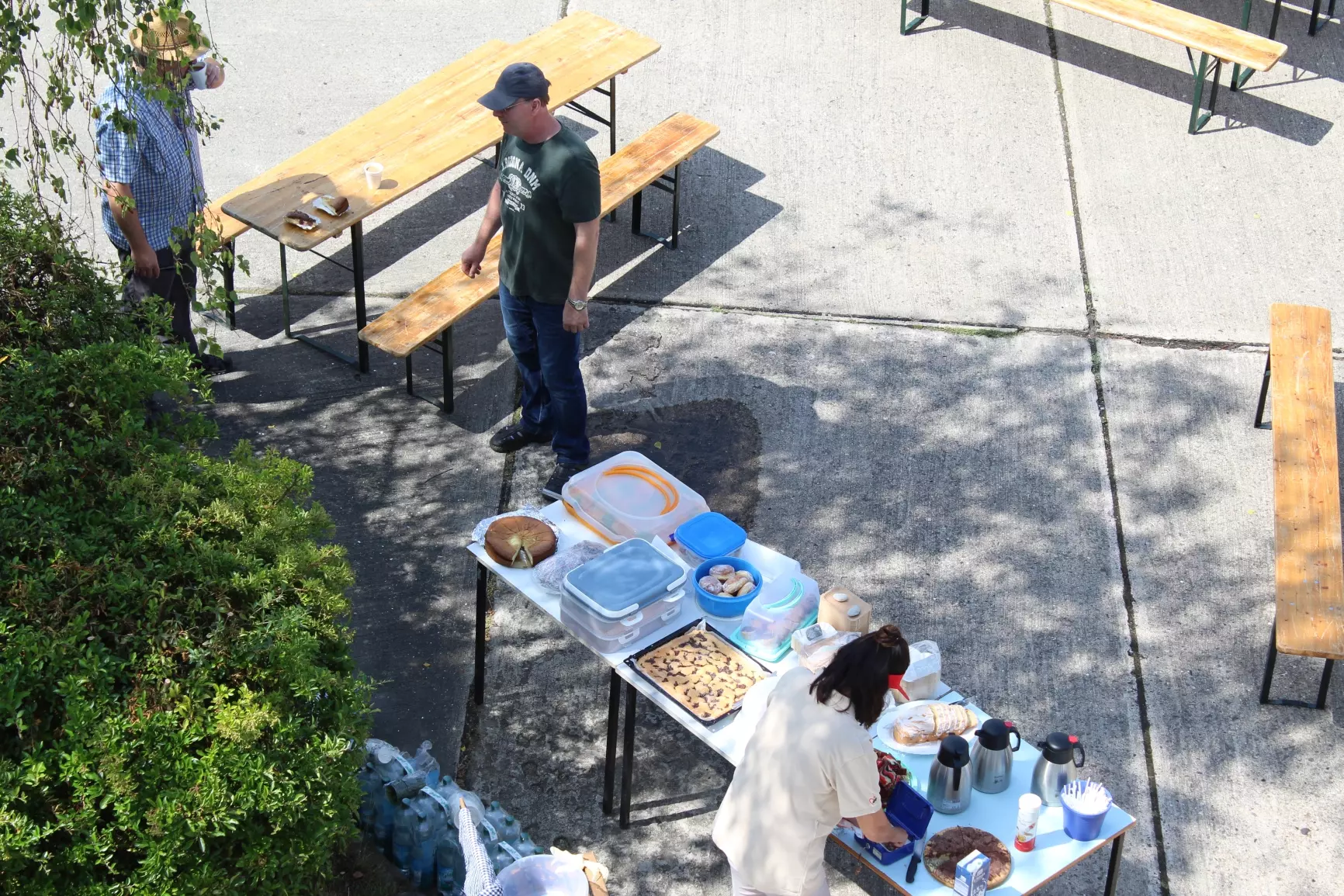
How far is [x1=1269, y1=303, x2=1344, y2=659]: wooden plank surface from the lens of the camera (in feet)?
18.0

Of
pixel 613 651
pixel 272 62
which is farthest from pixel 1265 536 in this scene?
pixel 272 62

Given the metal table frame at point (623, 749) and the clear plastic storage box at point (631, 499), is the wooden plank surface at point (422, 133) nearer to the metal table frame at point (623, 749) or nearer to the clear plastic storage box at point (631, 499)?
the clear plastic storage box at point (631, 499)

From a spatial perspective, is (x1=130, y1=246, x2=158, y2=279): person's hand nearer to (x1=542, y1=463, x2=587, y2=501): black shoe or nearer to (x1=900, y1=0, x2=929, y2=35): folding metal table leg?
(x1=542, y1=463, x2=587, y2=501): black shoe

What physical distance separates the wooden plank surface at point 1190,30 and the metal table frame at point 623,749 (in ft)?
18.0

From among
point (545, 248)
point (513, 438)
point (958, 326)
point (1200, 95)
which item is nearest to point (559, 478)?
point (513, 438)

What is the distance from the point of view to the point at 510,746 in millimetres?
5574

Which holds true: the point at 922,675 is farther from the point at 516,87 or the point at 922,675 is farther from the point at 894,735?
the point at 516,87

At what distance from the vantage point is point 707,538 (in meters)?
5.32

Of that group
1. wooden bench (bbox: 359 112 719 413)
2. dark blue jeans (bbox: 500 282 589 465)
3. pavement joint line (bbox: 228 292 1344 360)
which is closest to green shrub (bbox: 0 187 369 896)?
dark blue jeans (bbox: 500 282 589 465)

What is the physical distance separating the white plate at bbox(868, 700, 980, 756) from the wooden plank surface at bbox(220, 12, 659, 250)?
3.71 m

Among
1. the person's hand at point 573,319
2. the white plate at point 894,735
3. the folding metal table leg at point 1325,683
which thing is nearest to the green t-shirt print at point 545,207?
the person's hand at point 573,319

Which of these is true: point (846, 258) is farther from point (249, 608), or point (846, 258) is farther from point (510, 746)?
point (249, 608)

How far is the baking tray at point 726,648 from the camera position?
4633 millimetres

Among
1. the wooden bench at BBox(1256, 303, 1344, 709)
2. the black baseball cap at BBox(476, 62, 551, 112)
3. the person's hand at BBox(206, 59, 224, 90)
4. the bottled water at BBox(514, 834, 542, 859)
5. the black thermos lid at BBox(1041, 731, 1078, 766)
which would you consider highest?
the black baseball cap at BBox(476, 62, 551, 112)
